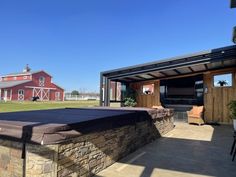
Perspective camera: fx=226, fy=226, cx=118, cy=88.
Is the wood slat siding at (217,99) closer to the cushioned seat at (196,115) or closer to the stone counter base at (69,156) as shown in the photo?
the cushioned seat at (196,115)

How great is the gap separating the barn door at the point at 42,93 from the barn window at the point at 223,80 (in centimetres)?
3432

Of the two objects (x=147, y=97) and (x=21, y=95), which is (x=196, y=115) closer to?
(x=147, y=97)

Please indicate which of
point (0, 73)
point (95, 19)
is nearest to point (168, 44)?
point (95, 19)

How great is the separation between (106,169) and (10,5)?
12.4m

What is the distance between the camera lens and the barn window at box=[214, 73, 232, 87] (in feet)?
35.2

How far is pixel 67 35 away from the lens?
2275 cm

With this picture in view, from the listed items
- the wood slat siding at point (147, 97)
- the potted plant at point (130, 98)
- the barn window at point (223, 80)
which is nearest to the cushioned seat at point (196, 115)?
the barn window at point (223, 80)

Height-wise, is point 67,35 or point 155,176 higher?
point 67,35

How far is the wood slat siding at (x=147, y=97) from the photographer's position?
12834 mm

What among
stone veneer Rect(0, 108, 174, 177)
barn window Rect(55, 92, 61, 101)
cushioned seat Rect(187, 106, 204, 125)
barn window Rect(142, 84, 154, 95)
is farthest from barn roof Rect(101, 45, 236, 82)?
barn window Rect(55, 92, 61, 101)

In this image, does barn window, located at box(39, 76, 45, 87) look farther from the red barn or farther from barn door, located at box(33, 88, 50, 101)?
barn door, located at box(33, 88, 50, 101)

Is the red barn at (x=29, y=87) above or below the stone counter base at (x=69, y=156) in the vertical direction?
above

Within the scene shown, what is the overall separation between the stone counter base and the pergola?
5655 mm

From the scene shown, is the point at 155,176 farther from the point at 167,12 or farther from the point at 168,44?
the point at 168,44
